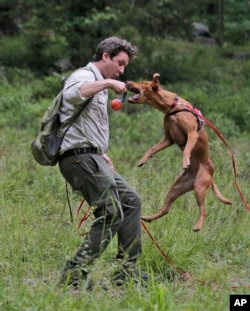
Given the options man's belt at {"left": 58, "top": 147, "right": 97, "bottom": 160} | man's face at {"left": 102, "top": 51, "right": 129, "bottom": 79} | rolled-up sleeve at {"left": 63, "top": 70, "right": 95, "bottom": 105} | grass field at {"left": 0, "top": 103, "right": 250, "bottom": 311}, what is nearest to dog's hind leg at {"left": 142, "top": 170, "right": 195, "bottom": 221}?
grass field at {"left": 0, "top": 103, "right": 250, "bottom": 311}

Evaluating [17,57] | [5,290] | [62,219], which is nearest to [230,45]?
[17,57]

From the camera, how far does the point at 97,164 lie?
19.5 feet

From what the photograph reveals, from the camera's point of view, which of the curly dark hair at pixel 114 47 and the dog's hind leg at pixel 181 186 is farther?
the dog's hind leg at pixel 181 186

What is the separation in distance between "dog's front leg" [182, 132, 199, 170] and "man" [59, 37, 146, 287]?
548mm

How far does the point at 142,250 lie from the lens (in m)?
6.75

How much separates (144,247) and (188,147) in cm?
131

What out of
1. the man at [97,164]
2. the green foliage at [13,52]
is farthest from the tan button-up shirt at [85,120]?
the green foliage at [13,52]

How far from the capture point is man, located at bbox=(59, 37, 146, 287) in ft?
19.0

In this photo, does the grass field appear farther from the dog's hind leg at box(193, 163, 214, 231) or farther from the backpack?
the backpack

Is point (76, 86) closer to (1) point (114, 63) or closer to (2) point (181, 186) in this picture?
(1) point (114, 63)

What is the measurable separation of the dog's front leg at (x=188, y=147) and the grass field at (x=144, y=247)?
2.84 feet

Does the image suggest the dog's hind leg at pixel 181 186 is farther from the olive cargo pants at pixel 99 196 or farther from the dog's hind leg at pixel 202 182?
the olive cargo pants at pixel 99 196

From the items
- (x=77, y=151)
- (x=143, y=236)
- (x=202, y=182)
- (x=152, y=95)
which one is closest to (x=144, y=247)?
(x=143, y=236)

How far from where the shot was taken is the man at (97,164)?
580 cm
